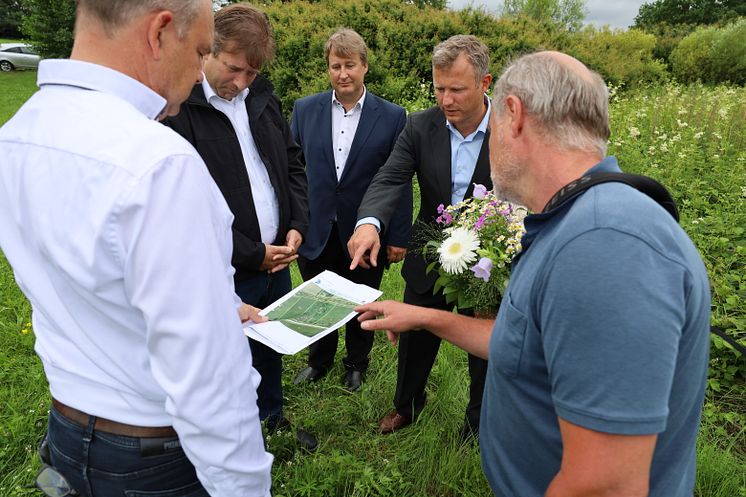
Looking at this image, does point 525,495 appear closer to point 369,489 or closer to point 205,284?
point 205,284

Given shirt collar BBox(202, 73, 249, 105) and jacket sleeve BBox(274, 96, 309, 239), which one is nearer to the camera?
shirt collar BBox(202, 73, 249, 105)

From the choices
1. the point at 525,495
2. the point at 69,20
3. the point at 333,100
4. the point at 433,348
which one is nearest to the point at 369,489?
the point at 433,348

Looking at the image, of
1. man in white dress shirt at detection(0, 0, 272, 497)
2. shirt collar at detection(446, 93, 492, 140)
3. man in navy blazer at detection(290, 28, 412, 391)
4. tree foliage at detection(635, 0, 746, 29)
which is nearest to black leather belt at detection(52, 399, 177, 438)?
man in white dress shirt at detection(0, 0, 272, 497)

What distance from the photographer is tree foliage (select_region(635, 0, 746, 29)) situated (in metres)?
42.0

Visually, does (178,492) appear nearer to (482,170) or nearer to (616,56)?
(482,170)

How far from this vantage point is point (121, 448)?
1.23m

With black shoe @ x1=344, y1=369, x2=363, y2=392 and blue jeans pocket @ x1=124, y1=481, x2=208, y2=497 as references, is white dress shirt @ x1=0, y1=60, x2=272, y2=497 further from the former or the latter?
black shoe @ x1=344, y1=369, x2=363, y2=392

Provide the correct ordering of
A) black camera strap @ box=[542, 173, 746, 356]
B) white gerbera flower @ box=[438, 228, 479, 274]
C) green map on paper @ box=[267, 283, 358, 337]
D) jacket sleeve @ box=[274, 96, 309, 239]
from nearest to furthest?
black camera strap @ box=[542, 173, 746, 356], white gerbera flower @ box=[438, 228, 479, 274], green map on paper @ box=[267, 283, 358, 337], jacket sleeve @ box=[274, 96, 309, 239]

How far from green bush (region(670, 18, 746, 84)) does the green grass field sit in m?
13.4

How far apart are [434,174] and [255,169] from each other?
1.03m

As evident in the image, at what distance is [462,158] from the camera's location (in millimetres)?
2943

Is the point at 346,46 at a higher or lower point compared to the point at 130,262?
higher

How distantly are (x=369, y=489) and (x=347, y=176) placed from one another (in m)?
2.20

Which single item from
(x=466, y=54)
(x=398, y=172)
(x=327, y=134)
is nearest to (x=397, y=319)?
(x=398, y=172)
